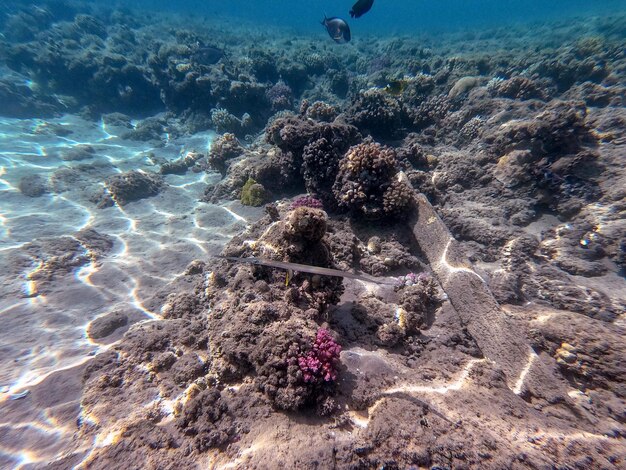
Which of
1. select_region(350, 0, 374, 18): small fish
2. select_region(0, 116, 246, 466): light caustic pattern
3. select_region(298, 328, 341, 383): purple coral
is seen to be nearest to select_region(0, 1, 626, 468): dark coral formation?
select_region(298, 328, 341, 383): purple coral

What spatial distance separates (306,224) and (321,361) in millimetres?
1824

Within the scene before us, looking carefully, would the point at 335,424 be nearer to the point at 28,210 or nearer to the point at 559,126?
the point at 559,126

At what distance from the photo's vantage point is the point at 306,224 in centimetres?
415

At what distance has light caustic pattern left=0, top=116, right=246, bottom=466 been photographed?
4.24m

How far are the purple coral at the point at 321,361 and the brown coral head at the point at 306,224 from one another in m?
1.42

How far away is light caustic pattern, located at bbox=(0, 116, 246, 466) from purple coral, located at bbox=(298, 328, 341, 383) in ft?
9.25

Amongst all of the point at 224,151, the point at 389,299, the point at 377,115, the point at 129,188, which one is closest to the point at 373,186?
the point at 389,299

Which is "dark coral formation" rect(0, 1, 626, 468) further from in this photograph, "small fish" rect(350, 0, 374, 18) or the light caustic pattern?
"small fish" rect(350, 0, 374, 18)

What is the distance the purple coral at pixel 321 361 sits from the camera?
325cm

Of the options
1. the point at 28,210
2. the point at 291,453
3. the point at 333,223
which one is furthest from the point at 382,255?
the point at 28,210

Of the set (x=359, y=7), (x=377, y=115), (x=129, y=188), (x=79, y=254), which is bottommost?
(x=79, y=254)

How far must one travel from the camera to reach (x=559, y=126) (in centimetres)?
645

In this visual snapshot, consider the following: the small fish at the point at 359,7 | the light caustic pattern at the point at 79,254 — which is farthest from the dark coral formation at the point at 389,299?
the small fish at the point at 359,7

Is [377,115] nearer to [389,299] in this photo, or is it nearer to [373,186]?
[373,186]
